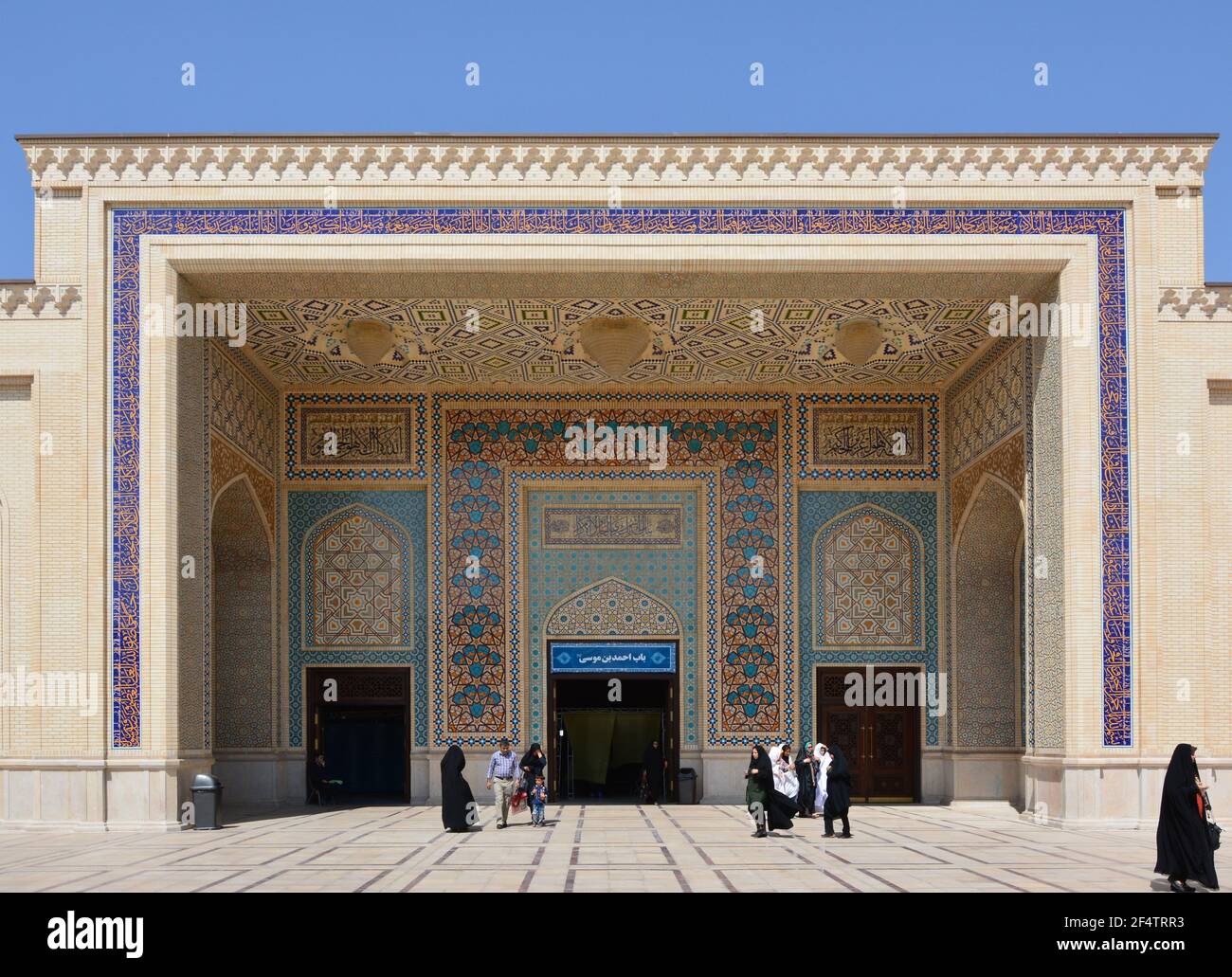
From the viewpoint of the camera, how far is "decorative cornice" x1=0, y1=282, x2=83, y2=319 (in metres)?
11.3

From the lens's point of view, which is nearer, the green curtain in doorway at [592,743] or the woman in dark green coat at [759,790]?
the woman in dark green coat at [759,790]

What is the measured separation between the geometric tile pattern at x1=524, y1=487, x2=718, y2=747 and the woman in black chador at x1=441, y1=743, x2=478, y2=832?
355 centimetres

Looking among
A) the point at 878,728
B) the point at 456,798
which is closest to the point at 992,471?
the point at 878,728

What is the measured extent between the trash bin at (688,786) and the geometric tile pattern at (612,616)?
1.50 metres

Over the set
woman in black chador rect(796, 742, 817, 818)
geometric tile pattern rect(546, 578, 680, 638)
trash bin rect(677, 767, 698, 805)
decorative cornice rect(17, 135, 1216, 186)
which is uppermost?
decorative cornice rect(17, 135, 1216, 186)

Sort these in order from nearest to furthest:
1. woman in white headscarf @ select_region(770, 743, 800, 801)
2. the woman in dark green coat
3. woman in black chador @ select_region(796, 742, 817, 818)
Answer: the woman in dark green coat, woman in white headscarf @ select_region(770, 743, 800, 801), woman in black chador @ select_region(796, 742, 817, 818)

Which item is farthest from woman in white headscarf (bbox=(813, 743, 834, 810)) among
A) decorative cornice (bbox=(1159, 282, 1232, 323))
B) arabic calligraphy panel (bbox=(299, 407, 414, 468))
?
arabic calligraphy panel (bbox=(299, 407, 414, 468))

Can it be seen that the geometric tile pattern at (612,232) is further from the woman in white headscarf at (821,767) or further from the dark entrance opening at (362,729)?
the dark entrance opening at (362,729)

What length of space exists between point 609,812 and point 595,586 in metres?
2.61

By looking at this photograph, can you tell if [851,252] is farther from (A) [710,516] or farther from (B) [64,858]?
(B) [64,858]

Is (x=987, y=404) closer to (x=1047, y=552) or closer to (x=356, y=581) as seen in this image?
(x=1047, y=552)

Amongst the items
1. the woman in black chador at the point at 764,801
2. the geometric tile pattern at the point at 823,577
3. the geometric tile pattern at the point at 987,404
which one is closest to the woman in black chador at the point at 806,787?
the geometric tile pattern at the point at 823,577

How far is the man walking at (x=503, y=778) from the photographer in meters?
11.9

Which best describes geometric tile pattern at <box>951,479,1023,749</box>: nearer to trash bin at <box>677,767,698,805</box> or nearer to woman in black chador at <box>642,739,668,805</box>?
trash bin at <box>677,767,698,805</box>
